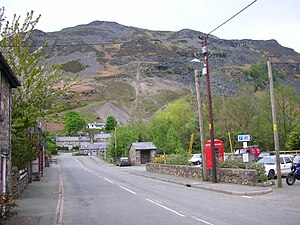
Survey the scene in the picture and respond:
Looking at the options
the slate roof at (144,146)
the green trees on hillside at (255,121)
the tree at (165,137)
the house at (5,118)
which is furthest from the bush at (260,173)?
the slate roof at (144,146)

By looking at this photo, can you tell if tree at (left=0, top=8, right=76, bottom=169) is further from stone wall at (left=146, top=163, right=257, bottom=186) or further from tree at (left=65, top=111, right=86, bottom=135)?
tree at (left=65, top=111, right=86, bottom=135)

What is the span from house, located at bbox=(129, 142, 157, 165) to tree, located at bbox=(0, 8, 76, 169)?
1759 inches

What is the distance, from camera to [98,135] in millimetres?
145375

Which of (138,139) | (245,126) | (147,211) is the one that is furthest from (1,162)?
(138,139)

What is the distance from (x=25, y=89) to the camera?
19.1 meters

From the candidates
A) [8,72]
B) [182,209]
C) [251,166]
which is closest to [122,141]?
[251,166]

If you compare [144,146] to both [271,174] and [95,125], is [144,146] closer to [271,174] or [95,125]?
[271,174]

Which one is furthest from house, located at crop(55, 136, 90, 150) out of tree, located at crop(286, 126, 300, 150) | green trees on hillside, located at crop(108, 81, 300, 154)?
tree, located at crop(286, 126, 300, 150)

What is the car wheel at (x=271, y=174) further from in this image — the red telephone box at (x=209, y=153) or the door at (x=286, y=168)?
the red telephone box at (x=209, y=153)

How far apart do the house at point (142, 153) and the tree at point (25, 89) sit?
1759 inches

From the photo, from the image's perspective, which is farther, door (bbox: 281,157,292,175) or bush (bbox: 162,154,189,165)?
bush (bbox: 162,154,189,165)

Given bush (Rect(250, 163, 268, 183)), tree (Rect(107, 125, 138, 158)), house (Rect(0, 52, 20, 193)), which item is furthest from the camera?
tree (Rect(107, 125, 138, 158))

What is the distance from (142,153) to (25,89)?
48090 millimetres

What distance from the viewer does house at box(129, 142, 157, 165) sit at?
6544cm
